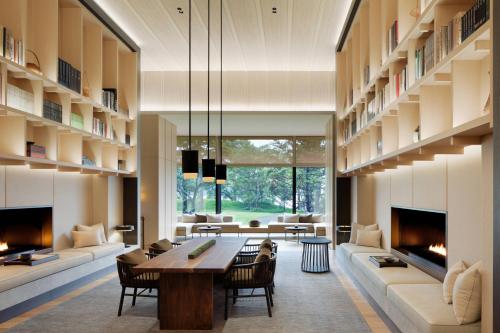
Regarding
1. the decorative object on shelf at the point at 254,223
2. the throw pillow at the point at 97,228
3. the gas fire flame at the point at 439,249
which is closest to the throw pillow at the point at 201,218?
the decorative object on shelf at the point at 254,223

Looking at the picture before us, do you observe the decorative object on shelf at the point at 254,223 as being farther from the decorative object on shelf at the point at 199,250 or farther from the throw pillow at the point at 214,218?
the decorative object on shelf at the point at 199,250

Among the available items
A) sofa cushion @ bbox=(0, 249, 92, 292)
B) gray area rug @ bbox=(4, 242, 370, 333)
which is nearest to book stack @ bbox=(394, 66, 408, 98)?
gray area rug @ bbox=(4, 242, 370, 333)

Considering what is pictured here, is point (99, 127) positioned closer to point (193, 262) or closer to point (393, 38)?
point (193, 262)

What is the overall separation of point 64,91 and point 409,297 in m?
5.56

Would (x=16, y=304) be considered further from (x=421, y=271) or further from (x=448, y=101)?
(x=448, y=101)

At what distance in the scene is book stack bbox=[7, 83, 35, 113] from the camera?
216 inches

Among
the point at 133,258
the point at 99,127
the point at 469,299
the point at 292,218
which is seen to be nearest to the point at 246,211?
the point at 292,218

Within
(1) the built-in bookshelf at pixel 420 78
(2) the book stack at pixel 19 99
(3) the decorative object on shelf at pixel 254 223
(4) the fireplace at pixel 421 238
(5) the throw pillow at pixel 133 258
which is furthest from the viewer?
(3) the decorative object on shelf at pixel 254 223

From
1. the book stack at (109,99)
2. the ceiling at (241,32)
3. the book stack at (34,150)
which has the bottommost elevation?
the book stack at (34,150)

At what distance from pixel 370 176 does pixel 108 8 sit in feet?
19.2

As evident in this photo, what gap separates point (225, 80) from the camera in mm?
11414

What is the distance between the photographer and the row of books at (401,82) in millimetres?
5105

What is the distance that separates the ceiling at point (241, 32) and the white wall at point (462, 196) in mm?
3480

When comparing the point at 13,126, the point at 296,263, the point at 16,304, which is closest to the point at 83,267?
the point at 16,304
